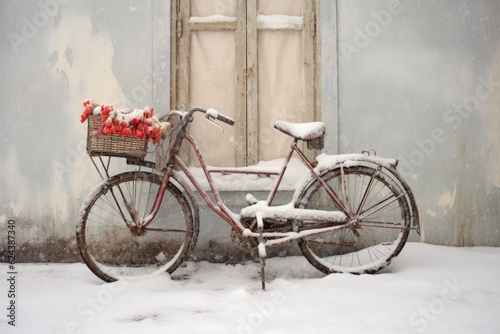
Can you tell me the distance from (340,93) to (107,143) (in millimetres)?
2461

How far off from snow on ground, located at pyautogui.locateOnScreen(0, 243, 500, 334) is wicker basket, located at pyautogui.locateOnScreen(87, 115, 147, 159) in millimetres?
1158

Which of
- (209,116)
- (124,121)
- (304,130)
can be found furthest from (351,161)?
(124,121)

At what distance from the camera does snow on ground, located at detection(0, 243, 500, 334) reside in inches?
117

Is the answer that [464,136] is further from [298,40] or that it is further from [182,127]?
[182,127]

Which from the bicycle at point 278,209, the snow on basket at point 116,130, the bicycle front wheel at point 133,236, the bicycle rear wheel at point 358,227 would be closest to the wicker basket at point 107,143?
the snow on basket at point 116,130

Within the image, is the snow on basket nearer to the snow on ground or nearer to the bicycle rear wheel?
the snow on ground

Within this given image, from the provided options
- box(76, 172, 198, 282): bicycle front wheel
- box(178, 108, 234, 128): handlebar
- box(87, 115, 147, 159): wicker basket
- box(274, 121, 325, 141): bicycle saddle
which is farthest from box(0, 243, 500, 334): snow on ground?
box(178, 108, 234, 128): handlebar

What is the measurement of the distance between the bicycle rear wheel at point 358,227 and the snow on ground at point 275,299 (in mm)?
185

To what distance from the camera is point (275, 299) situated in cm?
349

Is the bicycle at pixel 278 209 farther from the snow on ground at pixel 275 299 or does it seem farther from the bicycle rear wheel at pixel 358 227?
A: the snow on ground at pixel 275 299

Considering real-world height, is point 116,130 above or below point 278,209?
above

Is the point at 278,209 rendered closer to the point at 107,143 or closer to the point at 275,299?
the point at 275,299

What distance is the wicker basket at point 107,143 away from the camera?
3764 mm

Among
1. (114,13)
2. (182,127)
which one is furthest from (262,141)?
(114,13)
